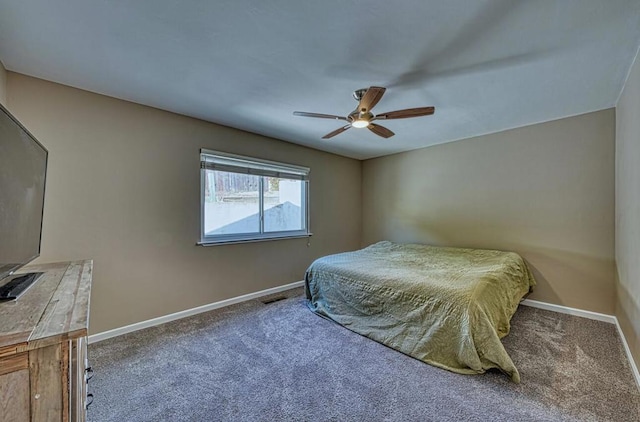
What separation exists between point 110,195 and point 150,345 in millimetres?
1476

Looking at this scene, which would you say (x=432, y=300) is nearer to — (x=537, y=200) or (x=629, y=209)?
(x=629, y=209)

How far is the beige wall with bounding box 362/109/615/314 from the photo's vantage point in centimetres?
303

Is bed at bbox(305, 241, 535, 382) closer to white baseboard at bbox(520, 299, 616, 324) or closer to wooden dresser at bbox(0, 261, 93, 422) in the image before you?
white baseboard at bbox(520, 299, 616, 324)

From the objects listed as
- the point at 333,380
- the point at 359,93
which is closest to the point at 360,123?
the point at 359,93

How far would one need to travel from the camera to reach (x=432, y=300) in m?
2.23

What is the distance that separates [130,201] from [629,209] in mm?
4527

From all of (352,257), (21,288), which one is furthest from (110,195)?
(352,257)

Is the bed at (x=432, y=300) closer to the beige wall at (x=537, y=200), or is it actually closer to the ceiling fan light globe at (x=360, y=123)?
the beige wall at (x=537, y=200)

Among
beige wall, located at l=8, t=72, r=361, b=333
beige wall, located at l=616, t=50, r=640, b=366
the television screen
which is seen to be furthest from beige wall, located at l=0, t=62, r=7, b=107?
beige wall, located at l=616, t=50, r=640, b=366

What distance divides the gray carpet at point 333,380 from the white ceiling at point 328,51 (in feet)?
7.65

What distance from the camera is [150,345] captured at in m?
2.47

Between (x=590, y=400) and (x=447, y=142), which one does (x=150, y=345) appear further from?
(x=447, y=142)

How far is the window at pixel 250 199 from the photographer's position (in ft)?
11.1

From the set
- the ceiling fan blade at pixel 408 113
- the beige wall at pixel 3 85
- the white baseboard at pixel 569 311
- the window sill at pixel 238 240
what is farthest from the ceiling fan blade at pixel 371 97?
the white baseboard at pixel 569 311
